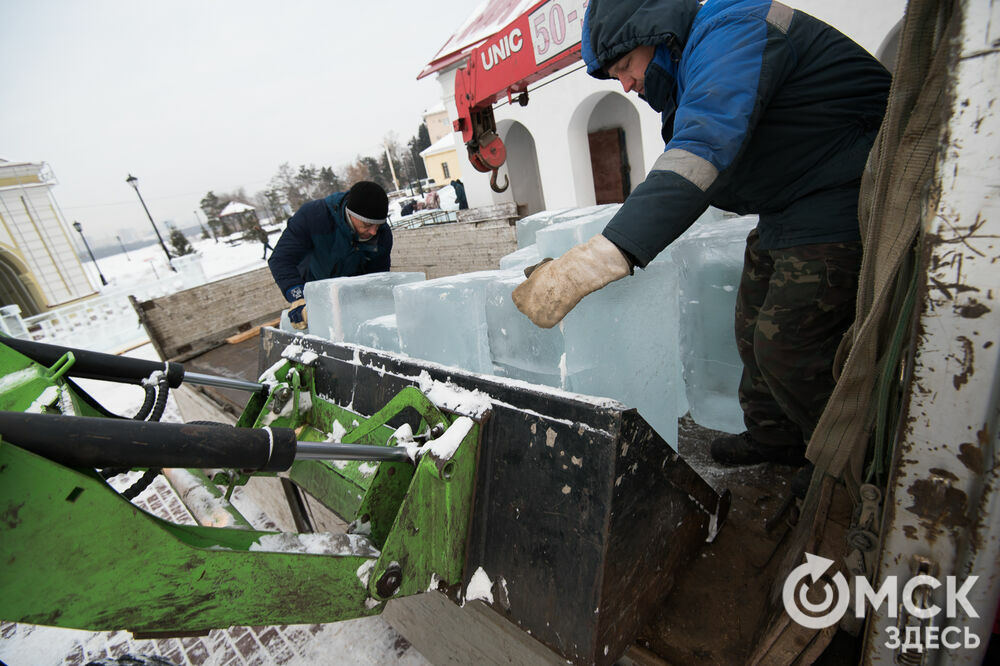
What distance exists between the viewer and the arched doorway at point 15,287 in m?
17.3

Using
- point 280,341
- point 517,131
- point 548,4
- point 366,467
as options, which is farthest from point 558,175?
point 366,467

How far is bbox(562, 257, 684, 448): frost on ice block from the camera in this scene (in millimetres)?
1747

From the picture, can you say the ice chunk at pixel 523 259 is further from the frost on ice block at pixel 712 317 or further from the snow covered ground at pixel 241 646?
the snow covered ground at pixel 241 646

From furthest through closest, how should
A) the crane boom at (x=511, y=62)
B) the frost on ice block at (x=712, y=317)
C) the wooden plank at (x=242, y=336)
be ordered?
1. the wooden plank at (x=242, y=336)
2. the crane boom at (x=511, y=62)
3. the frost on ice block at (x=712, y=317)

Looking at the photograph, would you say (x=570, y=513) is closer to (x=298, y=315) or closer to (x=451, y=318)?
(x=451, y=318)

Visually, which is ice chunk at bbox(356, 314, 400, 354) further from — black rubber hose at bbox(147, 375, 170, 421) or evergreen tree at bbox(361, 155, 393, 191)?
evergreen tree at bbox(361, 155, 393, 191)

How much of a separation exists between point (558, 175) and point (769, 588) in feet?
28.7

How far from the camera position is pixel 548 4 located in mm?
2908

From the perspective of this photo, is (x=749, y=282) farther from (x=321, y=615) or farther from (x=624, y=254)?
(x=321, y=615)

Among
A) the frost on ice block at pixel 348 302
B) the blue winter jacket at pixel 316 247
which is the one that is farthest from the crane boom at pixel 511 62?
the frost on ice block at pixel 348 302

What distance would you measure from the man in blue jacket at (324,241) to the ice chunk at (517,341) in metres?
1.82

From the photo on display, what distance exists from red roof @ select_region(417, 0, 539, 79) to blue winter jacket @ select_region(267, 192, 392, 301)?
5473 mm

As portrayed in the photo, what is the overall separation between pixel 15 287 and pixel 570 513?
1027 inches

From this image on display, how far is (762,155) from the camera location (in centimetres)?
137
